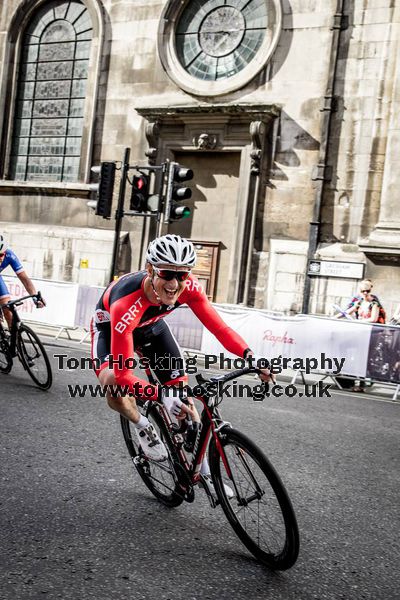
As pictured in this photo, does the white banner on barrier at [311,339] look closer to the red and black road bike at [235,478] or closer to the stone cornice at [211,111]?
the red and black road bike at [235,478]

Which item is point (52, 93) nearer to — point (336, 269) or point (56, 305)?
point (56, 305)

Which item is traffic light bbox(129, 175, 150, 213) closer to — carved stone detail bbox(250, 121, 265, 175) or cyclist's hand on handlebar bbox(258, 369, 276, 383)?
carved stone detail bbox(250, 121, 265, 175)

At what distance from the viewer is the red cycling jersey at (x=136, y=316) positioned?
4.03m

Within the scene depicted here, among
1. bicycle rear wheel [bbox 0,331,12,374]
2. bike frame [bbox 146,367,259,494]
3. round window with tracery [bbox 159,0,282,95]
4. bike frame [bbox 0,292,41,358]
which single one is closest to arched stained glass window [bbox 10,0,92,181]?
round window with tracery [bbox 159,0,282,95]

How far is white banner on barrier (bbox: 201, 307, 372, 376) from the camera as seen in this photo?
1128 centimetres

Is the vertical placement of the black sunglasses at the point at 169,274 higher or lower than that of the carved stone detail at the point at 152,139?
lower

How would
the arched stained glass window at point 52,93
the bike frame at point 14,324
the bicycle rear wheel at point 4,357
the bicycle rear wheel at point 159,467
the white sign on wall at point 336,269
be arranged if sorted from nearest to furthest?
1. the bicycle rear wheel at point 159,467
2. the bike frame at point 14,324
3. the bicycle rear wheel at point 4,357
4. the white sign on wall at point 336,269
5. the arched stained glass window at point 52,93

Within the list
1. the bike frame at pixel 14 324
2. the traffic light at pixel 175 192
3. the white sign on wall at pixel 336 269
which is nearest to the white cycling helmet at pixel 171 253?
the bike frame at pixel 14 324

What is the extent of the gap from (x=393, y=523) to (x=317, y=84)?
1552 cm

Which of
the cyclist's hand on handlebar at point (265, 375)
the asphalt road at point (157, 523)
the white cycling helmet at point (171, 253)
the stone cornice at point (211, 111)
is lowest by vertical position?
the asphalt road at point (157, 523)

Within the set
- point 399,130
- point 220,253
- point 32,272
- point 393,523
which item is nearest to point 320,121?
point 399,130

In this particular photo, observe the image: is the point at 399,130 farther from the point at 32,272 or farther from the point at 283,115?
the point at 32,272

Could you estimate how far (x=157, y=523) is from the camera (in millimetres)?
4082

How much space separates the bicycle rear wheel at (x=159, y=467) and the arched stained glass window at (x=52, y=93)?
59.0ft
